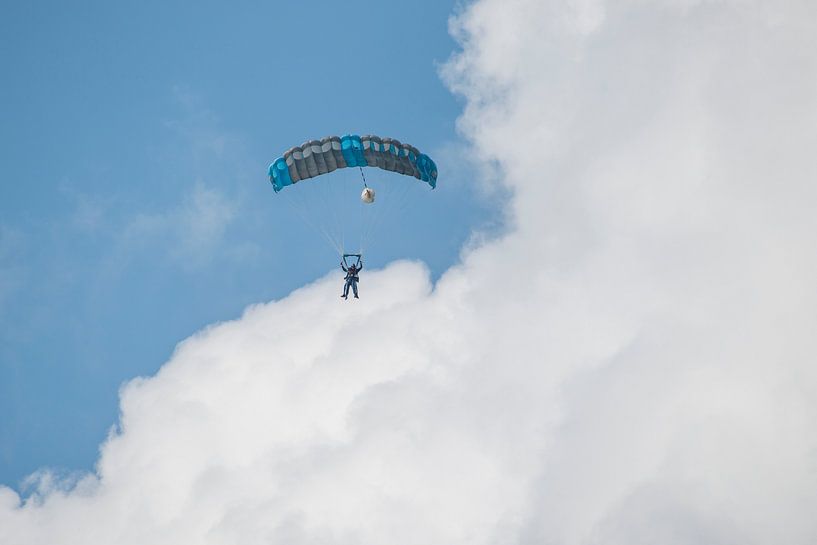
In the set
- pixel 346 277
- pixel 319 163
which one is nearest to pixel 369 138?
pixel 319 163

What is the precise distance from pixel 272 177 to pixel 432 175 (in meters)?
8.50

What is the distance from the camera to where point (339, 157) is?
65062 millimetres

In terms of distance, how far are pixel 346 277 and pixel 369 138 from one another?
760cm

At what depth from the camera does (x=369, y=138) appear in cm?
6475

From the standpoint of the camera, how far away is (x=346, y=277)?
67062mm

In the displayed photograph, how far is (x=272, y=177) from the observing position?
66.2m

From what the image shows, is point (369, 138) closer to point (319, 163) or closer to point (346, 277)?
point (319, 163)

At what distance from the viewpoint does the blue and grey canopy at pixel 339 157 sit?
213 ft

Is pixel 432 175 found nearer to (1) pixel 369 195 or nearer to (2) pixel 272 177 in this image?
(1) pixel 369 195

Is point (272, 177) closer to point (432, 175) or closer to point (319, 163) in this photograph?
point (319, 163)

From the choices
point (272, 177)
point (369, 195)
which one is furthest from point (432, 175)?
point (272, 177)

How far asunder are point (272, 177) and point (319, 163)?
273 cm

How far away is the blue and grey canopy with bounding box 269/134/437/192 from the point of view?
6481 centimetres

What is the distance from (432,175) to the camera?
67500 millimetres
